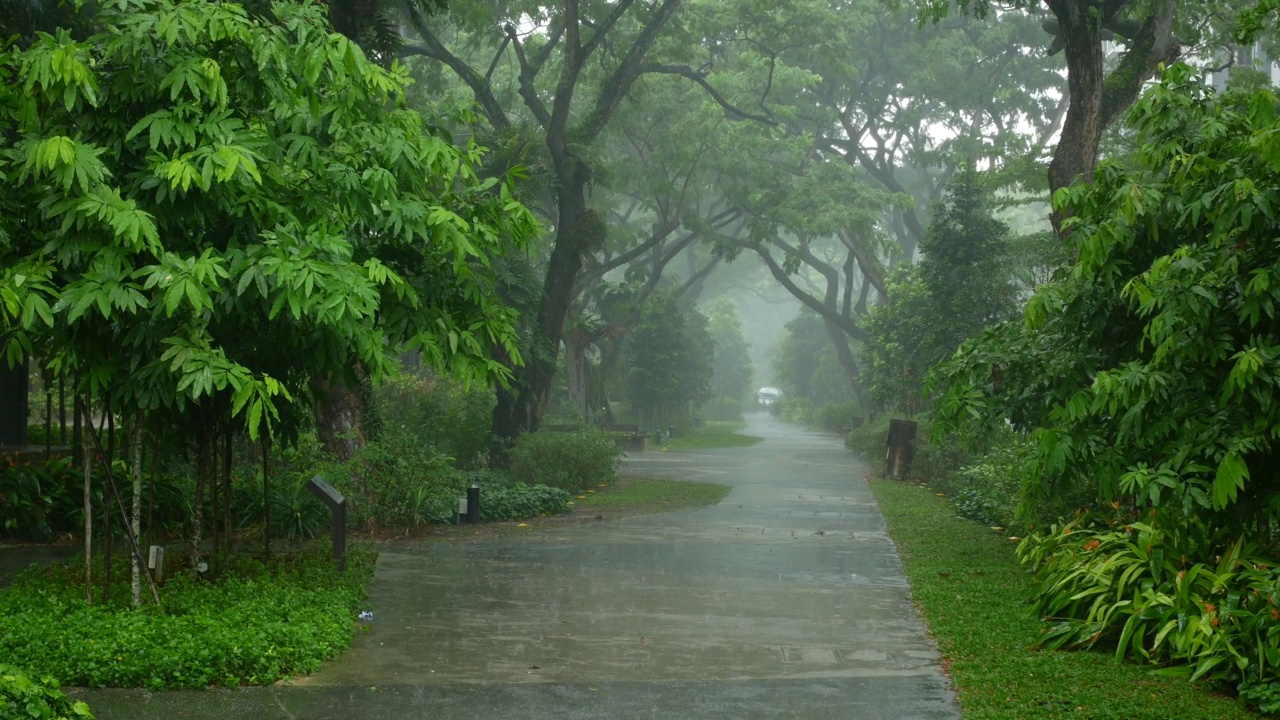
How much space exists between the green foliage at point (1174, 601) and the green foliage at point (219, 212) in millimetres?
4639

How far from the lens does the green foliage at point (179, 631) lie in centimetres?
757

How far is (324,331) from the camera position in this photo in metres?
8.38

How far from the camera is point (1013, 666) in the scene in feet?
27.3

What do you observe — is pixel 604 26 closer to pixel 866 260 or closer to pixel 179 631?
pixel 179 631

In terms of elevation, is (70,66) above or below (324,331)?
above

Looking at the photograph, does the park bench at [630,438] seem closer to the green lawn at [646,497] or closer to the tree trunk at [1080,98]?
the green lawn at [646,497]

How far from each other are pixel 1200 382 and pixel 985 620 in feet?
8.98

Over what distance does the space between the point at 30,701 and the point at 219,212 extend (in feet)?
12.8

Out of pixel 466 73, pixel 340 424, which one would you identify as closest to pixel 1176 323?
pixel 340 424

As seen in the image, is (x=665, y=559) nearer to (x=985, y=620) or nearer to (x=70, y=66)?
(x=985, y=620)

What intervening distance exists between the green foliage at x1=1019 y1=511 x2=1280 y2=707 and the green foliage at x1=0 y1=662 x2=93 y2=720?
6165 mm

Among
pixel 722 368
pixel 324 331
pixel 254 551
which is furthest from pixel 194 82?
pixel 722 368

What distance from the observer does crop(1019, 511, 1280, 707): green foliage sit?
7.57 meters

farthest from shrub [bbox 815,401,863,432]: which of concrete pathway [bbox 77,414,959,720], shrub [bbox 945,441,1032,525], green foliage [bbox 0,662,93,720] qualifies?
green foliage [bbox 0,662,93,720]
